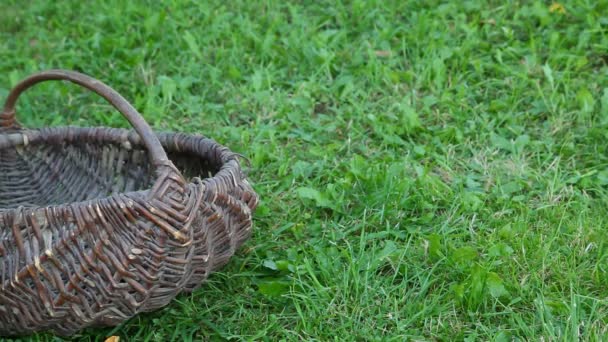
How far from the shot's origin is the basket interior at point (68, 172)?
9.39 feet

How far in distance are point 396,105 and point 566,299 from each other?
4.08 feet

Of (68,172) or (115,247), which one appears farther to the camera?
(68,172)

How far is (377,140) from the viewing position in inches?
128

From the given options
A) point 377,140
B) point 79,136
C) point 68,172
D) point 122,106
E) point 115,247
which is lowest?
point 377,140

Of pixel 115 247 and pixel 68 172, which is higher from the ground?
pixel 115 247

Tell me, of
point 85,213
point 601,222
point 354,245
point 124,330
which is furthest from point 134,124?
point 601,222

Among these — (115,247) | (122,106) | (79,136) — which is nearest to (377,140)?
(79,136)

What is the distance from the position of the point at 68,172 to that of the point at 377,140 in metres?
1.11

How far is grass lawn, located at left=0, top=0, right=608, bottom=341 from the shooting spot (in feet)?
7.82

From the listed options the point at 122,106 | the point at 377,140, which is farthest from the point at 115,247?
the point at 377,140

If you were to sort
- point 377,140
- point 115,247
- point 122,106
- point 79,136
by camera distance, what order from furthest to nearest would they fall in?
point 377,140 < point 79,136 < point 122,106 < point 115,247

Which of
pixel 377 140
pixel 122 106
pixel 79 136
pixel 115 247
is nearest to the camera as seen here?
pixel 115 247

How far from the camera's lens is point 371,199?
9.18 ft

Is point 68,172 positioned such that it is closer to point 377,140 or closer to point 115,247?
point 115,247
